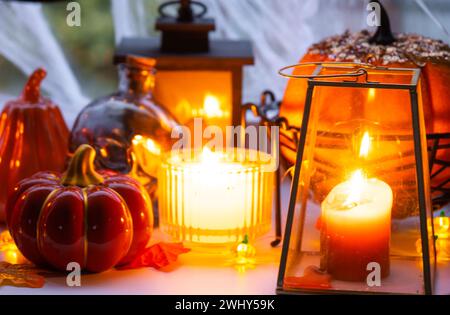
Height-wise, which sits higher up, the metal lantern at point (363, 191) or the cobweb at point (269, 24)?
the cobweb at point (269, 24)

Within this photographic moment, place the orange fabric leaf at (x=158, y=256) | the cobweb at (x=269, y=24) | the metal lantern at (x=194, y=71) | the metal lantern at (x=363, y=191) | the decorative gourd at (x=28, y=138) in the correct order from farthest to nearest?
the cobweb at (x=269, y=24) < the metal lantern at (x=194, y=71) < the decorative gourd at (x=28, y=138) < the orange fabric leaf at (x=158, y=256) < the metal lantern at (x=363, y=191)

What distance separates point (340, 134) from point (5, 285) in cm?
40

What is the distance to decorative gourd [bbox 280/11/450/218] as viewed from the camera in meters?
0.90

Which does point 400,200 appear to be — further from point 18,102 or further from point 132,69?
point 18,102

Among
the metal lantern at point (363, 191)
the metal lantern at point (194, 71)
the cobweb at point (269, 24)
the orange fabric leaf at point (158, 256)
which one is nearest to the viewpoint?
the metal lantern at point (363, 191)

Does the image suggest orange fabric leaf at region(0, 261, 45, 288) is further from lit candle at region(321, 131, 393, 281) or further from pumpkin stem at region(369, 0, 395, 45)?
pumpkin stem at region(369, 0, 395, 45)

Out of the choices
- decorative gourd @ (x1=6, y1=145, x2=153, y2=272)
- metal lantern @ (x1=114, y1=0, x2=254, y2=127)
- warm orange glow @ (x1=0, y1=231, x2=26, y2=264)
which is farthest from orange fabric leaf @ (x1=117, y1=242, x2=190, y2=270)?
metal lantern @ (x1=114, y1=0, x2=254, y2=127)

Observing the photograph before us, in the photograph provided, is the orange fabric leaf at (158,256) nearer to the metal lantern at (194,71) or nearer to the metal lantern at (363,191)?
the metal lantern at (363,191)

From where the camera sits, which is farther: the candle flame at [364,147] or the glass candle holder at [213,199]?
the glass candle holder at [213,199]

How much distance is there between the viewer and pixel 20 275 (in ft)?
3.11

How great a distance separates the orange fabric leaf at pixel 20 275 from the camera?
93 cm

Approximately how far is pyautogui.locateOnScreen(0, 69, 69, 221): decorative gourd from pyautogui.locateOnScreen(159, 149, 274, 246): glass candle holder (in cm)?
21

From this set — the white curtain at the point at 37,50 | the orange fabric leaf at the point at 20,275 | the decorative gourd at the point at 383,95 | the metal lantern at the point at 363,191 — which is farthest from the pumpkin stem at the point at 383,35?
the white curtain at the point at 37,50
